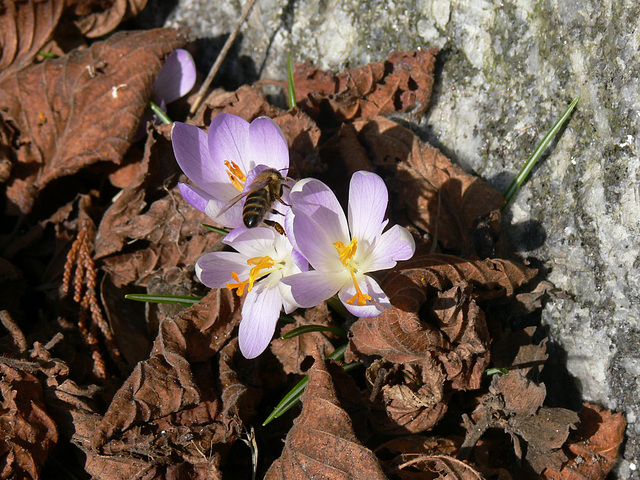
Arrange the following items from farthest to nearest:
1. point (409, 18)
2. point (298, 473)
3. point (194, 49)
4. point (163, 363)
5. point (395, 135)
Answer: point (194, 49)
point (409, 18)
point (395, 135)
point (163, 363)
point (298, 473)

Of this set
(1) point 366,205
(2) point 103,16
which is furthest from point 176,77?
(1) point 366,205

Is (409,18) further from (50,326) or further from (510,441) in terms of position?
(50,326)

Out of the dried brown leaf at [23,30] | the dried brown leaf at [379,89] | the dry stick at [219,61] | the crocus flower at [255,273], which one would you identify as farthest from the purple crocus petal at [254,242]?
the dried brown leaf at [23,30]

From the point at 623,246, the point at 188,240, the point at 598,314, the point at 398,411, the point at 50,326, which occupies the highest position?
the point at 623,246

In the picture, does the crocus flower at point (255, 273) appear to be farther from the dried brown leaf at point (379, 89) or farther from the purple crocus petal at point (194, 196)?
the dried brown leaf at point (379, 89)

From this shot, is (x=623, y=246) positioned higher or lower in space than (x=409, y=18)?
lower

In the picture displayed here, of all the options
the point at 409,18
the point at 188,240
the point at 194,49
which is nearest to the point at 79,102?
the point at 194,49

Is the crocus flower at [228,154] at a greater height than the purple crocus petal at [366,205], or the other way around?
the purple crocus petal at [366,205]
